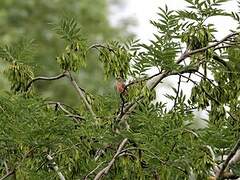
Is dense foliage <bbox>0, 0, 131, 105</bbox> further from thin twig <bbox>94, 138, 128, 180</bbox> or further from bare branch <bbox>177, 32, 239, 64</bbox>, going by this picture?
thin twig <bbox>94, 138, 128, 180</bbox>

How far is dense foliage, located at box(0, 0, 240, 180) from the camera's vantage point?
78.3 inches

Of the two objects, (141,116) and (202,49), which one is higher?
(202,49)

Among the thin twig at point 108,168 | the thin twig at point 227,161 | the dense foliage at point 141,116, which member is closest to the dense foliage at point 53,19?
the dense foliage at point 141,116

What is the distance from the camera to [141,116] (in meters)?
2.03

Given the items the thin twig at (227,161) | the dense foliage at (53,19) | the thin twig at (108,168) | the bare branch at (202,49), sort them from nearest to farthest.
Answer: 1. the thin twig at (227,161)
2. the thin twig at (108,168)
3. the bare branch at (202,49)
4. the dense foliage at (53,19)

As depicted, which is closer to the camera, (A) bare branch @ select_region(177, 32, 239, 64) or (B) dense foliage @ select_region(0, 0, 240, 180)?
(B) dense foliage @ select_region(0, 0, 240, 180)

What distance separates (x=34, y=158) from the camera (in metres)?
2.26

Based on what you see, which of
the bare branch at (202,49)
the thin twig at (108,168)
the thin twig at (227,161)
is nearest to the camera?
the thin twig at (227,161)

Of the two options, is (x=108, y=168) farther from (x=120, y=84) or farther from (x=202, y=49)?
(x=202, y=49)

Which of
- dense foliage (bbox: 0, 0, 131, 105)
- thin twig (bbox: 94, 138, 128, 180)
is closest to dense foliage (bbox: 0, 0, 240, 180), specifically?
thin twig (bbox: 94, 138, 128, 180)

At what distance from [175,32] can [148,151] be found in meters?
0.45

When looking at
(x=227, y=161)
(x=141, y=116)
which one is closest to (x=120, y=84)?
(x=141, y=116)

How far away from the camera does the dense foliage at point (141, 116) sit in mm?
1988

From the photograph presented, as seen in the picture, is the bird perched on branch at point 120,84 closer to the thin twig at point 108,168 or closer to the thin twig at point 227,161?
the thin twig at point 108,168
